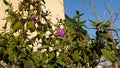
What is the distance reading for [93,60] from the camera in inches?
118

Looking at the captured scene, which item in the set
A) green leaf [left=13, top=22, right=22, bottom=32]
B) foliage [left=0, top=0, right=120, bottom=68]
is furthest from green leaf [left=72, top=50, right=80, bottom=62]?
green leaf [left=13, top=22, right=22, bottom=32]

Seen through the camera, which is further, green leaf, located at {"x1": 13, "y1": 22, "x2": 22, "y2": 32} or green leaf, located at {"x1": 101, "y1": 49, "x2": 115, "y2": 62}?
green leaf, located at {"x1": 13, "y1": 22, "x2": 22, "y2": 32}

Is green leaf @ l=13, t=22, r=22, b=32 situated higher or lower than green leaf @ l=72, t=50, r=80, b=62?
higher

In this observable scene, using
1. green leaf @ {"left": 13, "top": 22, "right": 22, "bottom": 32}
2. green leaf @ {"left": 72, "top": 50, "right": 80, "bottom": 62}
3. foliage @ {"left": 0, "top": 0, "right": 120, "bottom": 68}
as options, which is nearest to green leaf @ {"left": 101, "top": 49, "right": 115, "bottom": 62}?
foliage @ {"left": 0, "top": 0, "right": 120, "bottom": 68}

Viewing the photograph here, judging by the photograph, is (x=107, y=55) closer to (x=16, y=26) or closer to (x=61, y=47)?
(x=61, y=47)

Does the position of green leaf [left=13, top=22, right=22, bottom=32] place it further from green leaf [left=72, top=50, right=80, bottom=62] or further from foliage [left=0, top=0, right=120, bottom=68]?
green leaf [left=72, top=50, right=80, bottom=62]

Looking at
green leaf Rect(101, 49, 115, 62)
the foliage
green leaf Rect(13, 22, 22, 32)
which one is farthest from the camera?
green leaf Rect(13, 22, 22, 32)

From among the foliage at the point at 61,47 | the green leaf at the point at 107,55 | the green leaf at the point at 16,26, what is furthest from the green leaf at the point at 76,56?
the green leaf at the point at 16,26

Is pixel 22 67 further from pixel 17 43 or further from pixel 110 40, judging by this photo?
pixel 110 40

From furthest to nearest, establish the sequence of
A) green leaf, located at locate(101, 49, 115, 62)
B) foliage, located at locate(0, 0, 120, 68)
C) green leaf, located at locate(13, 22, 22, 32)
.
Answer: green leaf, located at locate(13, 22, 22, 32) → foliage, located at locate(0, 0, 120, 68) → green leaf, located at locate(101, 49, 115, 62)

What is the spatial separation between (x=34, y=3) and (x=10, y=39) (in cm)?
54

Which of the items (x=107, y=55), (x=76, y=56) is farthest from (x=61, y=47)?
(x=107, y=55)

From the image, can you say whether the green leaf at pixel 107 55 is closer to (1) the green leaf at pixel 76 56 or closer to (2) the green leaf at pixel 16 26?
(1) the green leaf at pixel 76 56

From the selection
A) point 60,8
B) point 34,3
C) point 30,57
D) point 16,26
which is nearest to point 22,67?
point 30,57
